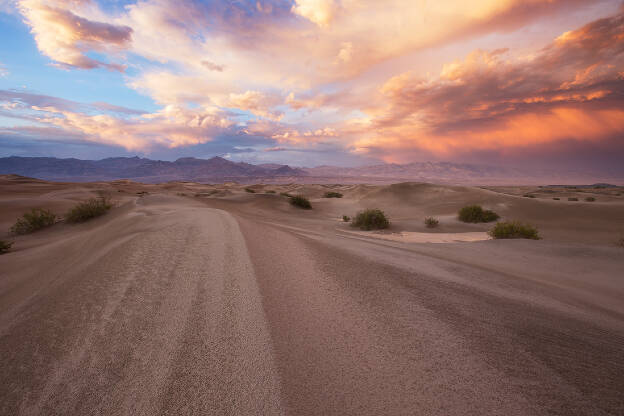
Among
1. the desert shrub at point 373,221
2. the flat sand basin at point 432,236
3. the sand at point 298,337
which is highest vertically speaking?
the sand at point 298,337

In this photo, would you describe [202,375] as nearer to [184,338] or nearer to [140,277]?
[184,338]

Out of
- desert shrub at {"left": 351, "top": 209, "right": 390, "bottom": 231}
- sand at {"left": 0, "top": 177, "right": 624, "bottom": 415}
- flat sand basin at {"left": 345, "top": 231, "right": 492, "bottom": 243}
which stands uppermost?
sand at {"left": 0, "top": 177, "right": 624, "bottom": 415}

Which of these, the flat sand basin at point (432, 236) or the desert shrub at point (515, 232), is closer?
the desert shrub at point (515, 232)

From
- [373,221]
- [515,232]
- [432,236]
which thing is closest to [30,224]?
[373,221]

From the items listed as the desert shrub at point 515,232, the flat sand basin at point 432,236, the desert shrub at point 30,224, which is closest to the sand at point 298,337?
the desert shrub at point 515,232

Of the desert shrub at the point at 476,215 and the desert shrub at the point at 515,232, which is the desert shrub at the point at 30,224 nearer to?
the desert shrub at the point at 515,232

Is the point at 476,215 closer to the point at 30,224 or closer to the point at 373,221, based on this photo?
the point at 373,221

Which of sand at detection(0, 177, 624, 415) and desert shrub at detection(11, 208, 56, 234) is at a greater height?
sand at detection(0, 177, 624, 415)

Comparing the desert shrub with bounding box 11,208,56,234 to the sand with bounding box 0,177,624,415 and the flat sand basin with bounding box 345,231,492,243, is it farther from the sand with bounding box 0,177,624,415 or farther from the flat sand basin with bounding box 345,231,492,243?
the flat sand basin with bounding box 345,231,492,243

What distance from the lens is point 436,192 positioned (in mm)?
20469

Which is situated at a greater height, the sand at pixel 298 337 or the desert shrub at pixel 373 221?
the sand at pixel 298 337

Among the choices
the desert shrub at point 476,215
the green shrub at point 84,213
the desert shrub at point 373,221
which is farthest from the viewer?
the desert shrub at point 476,215

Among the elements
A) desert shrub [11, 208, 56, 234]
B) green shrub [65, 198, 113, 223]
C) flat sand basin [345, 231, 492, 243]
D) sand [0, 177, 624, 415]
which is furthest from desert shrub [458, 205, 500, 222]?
desert shrub [11, 208, 56, 234]

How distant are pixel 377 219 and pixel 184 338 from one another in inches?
418
